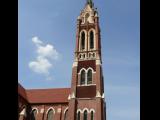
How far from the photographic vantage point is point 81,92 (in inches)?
1683

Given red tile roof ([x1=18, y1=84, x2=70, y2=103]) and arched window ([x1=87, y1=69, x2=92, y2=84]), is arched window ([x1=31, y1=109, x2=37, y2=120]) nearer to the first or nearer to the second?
red tile roof ([x1=18, y1=84, x2=70, y2=103])

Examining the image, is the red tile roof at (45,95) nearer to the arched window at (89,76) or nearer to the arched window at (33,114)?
the arched window at (33,114)

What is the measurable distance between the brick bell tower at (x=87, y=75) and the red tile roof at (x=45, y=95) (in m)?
5.18

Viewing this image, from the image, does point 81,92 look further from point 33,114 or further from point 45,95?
point 33,114

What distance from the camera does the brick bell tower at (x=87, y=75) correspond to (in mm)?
41125

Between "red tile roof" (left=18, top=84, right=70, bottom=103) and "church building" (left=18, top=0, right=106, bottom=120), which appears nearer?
"church building" (left=18, top=0, right=106, bottom=120)

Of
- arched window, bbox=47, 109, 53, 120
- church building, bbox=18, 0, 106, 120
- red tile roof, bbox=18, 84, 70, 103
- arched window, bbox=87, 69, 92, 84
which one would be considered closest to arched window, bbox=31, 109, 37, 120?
church building, bbox=18, 0, 106, 120

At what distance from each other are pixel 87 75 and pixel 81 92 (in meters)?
2.81

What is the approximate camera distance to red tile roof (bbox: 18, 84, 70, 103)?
48.2m

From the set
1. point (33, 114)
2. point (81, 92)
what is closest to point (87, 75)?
point (81, 92)

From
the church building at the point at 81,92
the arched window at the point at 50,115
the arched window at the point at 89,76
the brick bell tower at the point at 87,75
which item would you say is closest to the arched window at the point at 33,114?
the church building at the point at 81,92
